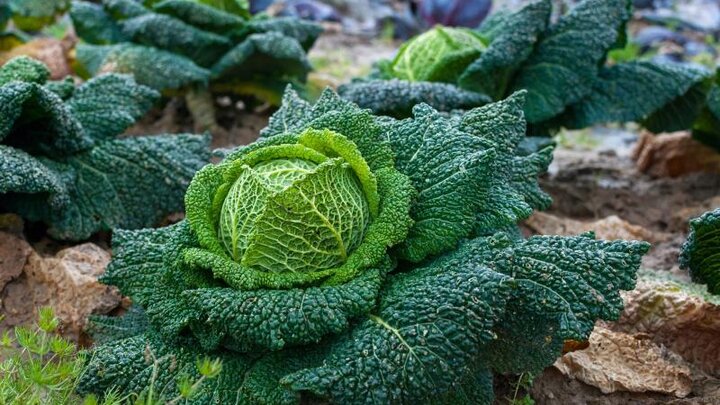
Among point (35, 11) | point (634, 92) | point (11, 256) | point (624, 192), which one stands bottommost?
point (624, 192)

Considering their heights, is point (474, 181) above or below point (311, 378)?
above

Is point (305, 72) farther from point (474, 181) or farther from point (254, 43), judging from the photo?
point (474, 181)

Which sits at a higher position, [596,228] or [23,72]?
[23,72]

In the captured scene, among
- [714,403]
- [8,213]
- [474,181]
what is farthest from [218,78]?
[714,403]

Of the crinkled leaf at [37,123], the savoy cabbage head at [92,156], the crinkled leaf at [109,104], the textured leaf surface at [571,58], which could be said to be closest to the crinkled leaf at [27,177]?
the savoy cabbage head at [92,156]

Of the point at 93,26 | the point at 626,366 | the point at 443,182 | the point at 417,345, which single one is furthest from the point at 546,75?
the point at 93,26

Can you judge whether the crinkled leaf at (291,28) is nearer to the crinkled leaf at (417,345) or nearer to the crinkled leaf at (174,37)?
the crinkled leaf at (174,37)

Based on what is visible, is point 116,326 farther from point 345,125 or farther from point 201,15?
point 201,15
